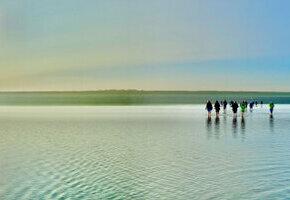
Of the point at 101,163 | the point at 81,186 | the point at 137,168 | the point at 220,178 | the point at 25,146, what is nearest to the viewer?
the point at 81,186

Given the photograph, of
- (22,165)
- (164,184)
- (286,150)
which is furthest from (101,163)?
(286,150)

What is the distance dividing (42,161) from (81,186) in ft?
12.0

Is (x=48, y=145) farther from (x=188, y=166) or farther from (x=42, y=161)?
(x=188, y=166)

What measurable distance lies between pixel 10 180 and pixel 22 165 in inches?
73.5

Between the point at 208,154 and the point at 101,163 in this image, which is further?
the point at 208,154

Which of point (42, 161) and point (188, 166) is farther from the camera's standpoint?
point (42, 161)

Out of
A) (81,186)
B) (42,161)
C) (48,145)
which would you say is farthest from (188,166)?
(48,145)

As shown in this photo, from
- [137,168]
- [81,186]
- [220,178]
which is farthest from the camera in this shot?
[137,168]

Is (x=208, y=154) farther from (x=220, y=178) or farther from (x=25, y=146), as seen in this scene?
(x=25, y=146)

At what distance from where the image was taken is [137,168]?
1052 cm

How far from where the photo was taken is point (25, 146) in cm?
1534

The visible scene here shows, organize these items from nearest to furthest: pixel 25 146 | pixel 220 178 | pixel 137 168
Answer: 1. pixel 220 178
2. pixel 137 168
3. pixel 25 146

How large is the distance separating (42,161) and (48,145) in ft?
12.4

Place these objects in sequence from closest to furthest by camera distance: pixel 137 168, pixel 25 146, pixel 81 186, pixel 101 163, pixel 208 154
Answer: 1. pixel 81 186
2. pixel 137 168
3. pixel 101 163
4. pixel 208 154
5. pixel 25 146
